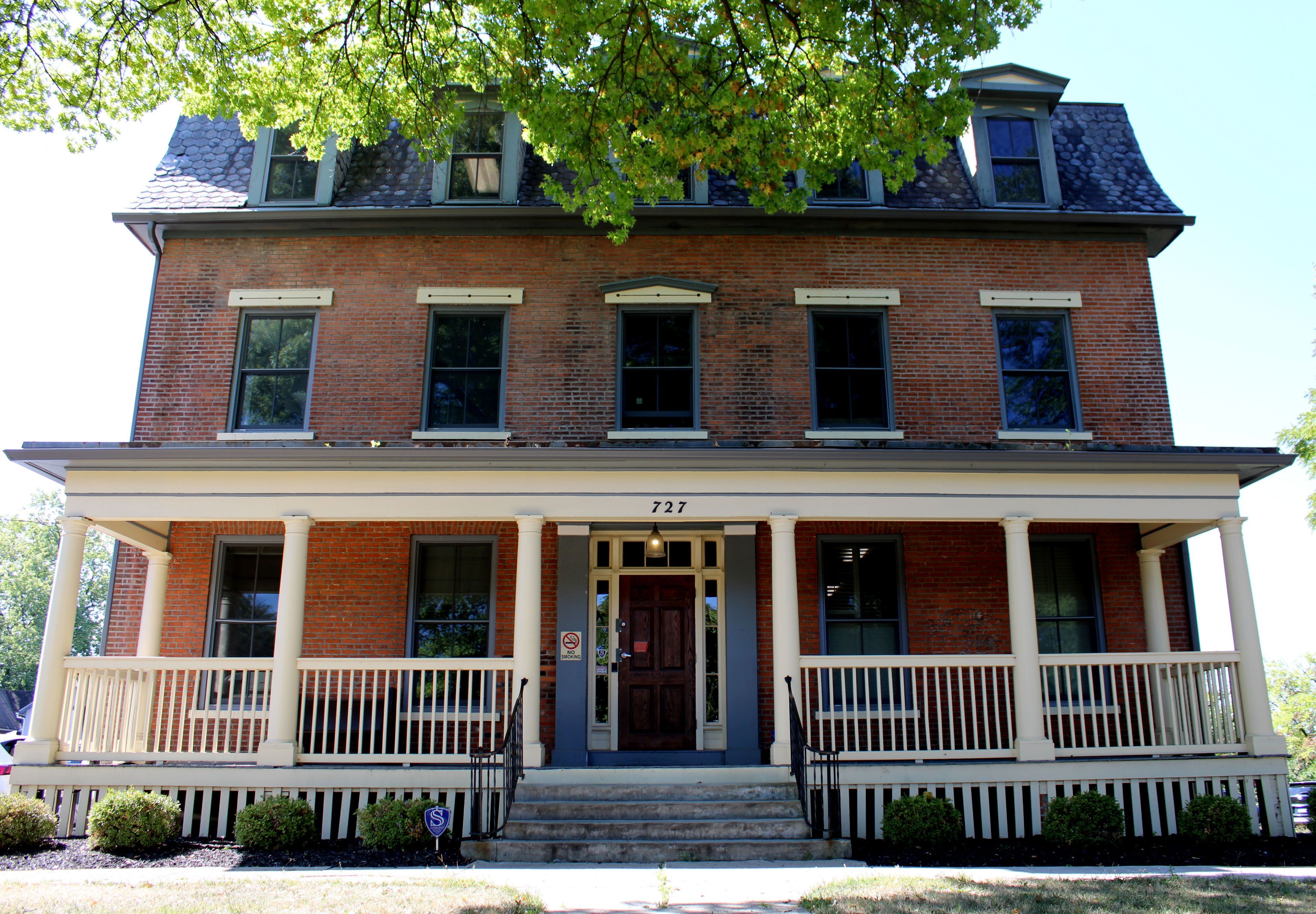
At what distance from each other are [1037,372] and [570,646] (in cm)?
744

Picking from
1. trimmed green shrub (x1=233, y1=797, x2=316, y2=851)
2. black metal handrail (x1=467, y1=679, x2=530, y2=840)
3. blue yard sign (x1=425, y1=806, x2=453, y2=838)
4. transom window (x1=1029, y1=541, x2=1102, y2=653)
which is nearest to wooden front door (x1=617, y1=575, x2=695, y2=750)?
black metal handrail (x1=467, y1=679, x2=530, y2=840)

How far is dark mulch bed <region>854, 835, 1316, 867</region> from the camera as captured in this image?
8766mm

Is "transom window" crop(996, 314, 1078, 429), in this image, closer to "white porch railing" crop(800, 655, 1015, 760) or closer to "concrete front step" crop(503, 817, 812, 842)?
"white porch railing" crop(800, 655, 1015, 760)

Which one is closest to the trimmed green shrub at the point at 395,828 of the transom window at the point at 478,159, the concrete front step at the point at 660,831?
the concrete front step at the point at 660,831

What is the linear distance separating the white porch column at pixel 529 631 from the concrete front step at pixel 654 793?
0.34m

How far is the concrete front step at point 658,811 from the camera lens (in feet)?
30.0

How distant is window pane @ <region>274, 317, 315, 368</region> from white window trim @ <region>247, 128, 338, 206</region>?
1679 millimetres

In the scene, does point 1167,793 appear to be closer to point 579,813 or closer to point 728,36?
point 579,813

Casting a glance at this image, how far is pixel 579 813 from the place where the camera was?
30.1ft

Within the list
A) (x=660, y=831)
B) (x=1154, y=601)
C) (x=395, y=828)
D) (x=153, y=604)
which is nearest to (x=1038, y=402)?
(x=1154, y=601)

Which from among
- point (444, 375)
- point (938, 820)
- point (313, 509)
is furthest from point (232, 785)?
point (938, 820)

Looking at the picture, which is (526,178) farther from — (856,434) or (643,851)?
(643,851)

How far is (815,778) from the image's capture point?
9.45 meters

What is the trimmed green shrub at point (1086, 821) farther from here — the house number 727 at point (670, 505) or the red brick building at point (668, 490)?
the house number 727 at point (670, 505)
